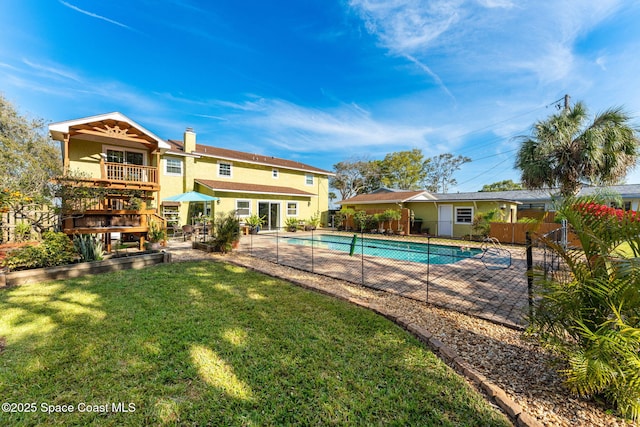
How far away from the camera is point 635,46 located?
30.5ft

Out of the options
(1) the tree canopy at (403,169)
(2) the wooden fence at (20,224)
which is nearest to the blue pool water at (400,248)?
(2) the wooden fence at (20,224)

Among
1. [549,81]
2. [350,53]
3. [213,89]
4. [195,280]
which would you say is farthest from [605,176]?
[213,89]

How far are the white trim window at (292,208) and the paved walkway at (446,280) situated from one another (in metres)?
10.7

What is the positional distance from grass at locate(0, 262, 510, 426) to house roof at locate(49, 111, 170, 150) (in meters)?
8.40

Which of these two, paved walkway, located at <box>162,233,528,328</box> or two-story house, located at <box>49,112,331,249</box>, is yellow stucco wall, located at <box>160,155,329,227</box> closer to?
two-story house, located at <box>49,112,331,249</box>

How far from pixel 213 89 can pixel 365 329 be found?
68.1 ft

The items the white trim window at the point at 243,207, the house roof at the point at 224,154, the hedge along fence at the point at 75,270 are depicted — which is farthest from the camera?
the white trim window at the point at 243,207

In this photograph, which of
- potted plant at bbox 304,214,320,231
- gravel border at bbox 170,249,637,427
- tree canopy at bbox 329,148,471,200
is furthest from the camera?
tree canopy at bbox 329,148,471,200

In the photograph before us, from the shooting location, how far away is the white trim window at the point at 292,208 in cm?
2038

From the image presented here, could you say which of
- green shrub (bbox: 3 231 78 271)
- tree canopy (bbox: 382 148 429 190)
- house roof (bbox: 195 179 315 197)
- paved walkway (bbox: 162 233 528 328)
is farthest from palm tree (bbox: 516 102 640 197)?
tree canopy (bbox: 382 148 429 190)

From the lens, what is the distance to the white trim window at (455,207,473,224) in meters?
17.2

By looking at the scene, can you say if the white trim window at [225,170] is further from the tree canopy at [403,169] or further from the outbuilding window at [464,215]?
the tree canopy at [403,169]

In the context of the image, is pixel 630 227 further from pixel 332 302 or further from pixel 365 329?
pixel 332 302

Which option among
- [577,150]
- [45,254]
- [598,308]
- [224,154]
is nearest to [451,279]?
[598,308]
